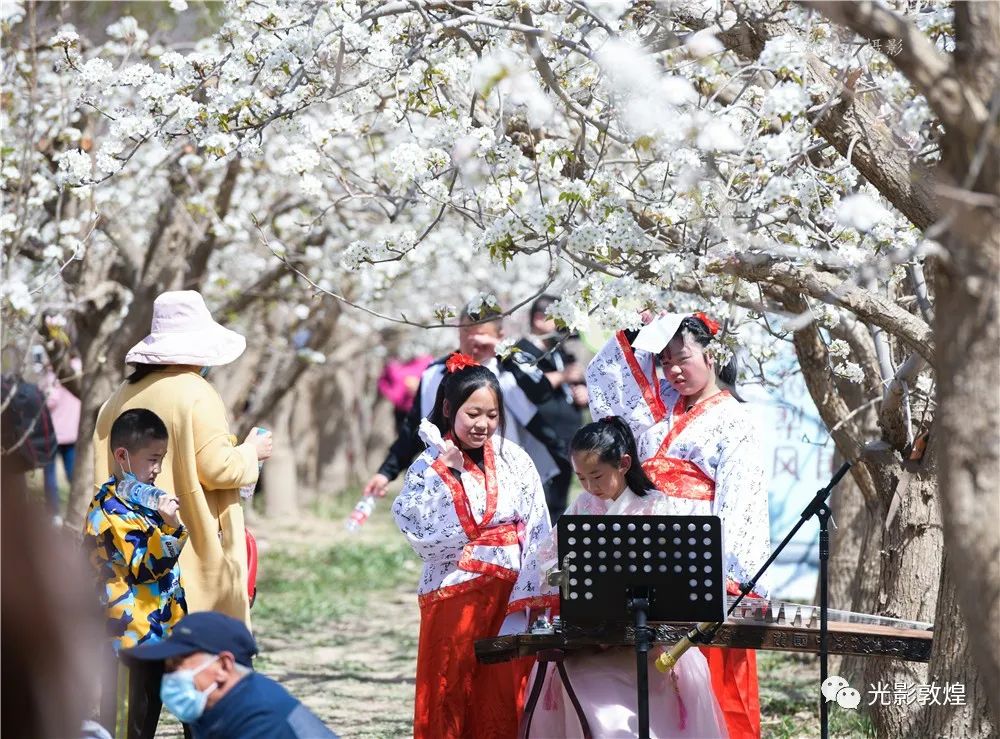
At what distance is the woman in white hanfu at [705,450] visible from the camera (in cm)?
500

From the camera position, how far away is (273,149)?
30.9 ft

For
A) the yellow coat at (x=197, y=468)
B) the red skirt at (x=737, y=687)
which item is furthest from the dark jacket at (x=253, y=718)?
the red skirt at (x=737, y=687)

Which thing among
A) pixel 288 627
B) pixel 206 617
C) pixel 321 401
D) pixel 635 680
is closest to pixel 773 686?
pixel 635 680

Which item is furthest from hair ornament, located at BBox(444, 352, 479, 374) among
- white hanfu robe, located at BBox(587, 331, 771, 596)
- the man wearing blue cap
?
the man wearing blue cap

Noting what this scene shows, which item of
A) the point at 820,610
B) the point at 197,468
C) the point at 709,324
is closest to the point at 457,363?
the point at 709,324

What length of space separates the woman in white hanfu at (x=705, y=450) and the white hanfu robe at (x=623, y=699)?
0.81 feet

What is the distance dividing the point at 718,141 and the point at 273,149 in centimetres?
577

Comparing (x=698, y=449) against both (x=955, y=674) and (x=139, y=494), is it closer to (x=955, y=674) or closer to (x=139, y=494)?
(x=955, y=674)

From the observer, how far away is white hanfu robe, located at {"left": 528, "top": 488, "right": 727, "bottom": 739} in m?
4.73

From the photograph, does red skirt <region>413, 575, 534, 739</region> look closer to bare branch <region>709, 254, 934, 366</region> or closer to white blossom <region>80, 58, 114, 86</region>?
bare branch <region>709, 254, 934, 366</region>

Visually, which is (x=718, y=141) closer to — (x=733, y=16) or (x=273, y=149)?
(x=733, y=16)

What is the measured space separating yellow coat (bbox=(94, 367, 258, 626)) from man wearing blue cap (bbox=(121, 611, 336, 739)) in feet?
4.89

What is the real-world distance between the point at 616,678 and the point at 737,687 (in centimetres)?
56

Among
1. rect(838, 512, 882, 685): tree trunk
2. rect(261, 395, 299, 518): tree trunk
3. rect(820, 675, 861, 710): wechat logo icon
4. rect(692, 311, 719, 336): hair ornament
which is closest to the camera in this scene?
rect(820, 675, 861, 710): wechat logo icon
